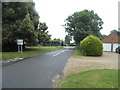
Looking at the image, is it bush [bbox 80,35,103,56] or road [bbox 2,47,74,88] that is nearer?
road [bbox 2,47,74,88]

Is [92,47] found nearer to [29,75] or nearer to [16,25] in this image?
[16,25]

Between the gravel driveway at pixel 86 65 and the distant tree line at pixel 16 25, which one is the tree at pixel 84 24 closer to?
the distant tree line at pixel 16 25

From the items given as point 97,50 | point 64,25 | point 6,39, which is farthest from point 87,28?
point 6,39

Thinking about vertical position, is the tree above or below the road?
above

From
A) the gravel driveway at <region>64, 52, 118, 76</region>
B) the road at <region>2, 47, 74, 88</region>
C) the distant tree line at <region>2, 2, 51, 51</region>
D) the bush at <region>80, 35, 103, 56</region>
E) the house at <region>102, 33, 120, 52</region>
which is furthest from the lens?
the house at <region>102, 33, 120, 52</region>

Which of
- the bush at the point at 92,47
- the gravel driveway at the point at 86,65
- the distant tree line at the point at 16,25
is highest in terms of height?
the distant tree line at the point at 16,25

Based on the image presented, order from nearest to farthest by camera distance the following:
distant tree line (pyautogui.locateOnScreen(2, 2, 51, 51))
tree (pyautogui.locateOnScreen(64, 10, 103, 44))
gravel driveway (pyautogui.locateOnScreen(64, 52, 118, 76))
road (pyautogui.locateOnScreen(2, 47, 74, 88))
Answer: road (pyautogui.locateOnScreen(2, 47, 74, 88)) < gravel driveway (pyautogui.locateOnScreen(64, 52, 118, 76)) < distant tree line (pyautogui.locateOnScreen(2, 2, 51, 51)) < tree (pyautogui.locateOnScreen(64, 10, 103, 44))

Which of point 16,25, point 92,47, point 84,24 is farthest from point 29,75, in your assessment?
point 84,24

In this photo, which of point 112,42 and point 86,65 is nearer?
point 86,65

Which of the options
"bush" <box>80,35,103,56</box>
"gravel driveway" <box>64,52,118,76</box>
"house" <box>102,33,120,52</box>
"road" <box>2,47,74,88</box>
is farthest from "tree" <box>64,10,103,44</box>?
"road" <box>2,47,74,88</box>

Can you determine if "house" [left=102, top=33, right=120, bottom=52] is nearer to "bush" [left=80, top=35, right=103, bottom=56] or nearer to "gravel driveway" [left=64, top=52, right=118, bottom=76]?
"bush" [left=80, top=35, right=103, bottom=56]

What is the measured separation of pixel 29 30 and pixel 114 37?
784 inches

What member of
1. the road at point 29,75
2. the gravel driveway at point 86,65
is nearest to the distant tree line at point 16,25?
the gravel driveway at point 86,65

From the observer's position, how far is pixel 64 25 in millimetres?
47312
